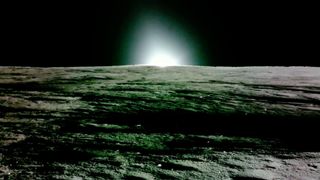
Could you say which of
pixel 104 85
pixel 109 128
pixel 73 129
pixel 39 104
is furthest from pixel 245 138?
pixel 104 85

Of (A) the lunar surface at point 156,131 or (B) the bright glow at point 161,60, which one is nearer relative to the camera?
(A) the lunar surface at point 156,131

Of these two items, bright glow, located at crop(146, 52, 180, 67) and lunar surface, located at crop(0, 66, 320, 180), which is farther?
bright glow, located at crop(146, 52, 180, 67)

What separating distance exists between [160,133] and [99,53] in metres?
6.29

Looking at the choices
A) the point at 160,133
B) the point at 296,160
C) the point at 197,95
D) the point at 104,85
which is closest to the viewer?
the point at 296,160

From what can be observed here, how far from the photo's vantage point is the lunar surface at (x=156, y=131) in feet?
6.95

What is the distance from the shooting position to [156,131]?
2.95 metres

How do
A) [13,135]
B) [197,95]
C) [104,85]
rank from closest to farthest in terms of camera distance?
[13,135]
[197,95]
[104,85]

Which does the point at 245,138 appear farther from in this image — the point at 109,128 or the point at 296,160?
the point at 109,128

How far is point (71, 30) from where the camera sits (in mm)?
8586

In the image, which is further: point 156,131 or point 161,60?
point 161,60

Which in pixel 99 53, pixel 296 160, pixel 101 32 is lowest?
pixel 296 160

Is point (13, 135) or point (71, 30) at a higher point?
point (71, 30)

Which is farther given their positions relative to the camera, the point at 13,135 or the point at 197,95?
the point at 197,95

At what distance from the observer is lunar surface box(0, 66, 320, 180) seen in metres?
2.12
